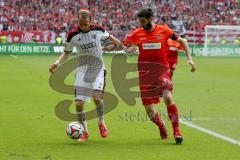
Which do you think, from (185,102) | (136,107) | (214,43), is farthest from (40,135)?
(214,43)

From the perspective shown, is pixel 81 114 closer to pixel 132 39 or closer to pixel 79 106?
pixel 79 106

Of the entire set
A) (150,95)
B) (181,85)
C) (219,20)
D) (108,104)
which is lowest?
(219,20)

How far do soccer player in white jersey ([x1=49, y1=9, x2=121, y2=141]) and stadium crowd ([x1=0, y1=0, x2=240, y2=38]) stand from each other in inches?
1544

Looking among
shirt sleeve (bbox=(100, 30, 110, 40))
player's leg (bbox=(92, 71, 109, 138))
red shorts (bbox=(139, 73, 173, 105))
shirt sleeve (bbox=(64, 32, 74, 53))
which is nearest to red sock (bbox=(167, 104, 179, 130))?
red shorts (bbox=(139, 73, 173, 105))

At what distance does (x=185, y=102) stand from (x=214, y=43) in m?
30.4

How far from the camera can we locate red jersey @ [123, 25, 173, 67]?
1121 cm

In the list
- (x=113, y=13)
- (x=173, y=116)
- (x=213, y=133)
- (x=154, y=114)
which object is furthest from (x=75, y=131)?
(x=113, y=13)

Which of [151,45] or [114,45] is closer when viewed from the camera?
[151,45]

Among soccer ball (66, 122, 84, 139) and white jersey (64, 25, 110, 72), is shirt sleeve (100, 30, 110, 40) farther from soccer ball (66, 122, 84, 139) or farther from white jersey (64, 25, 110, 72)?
soccer ball (66, 122, 84, 139)

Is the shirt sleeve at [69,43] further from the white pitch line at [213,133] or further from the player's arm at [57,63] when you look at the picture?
the white pitch line at [213,133]

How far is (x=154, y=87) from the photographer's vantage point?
11406 mm

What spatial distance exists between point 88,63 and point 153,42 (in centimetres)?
126

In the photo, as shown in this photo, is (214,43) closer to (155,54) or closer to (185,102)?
(185,102)

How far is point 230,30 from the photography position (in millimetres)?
48281
